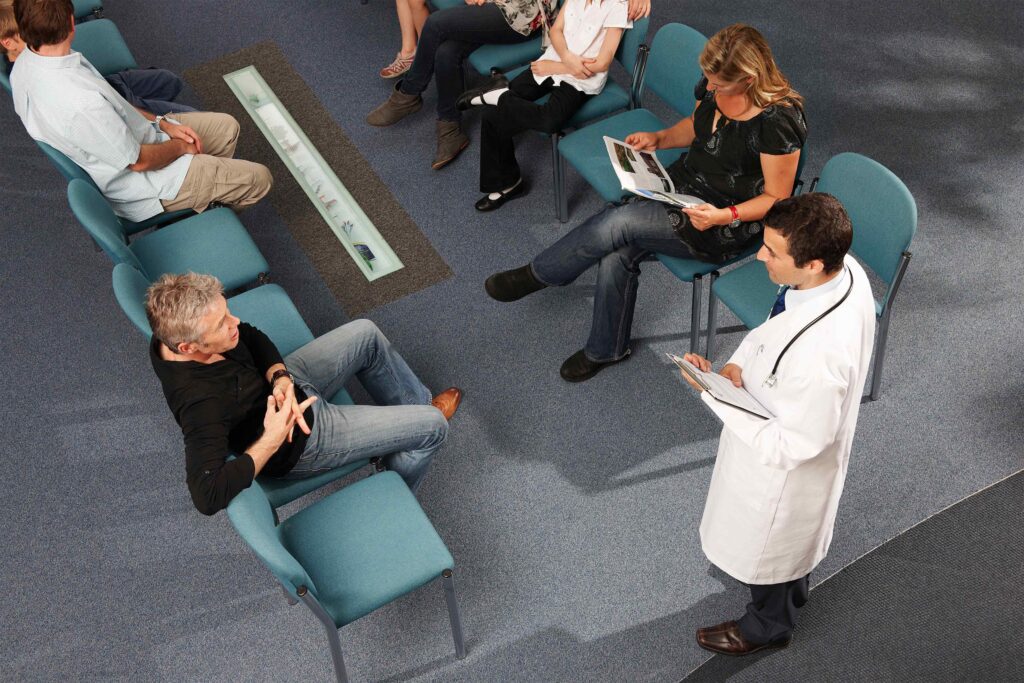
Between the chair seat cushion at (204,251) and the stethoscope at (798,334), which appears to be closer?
the stethoscope at (798,334)

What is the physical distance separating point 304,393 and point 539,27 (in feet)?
7.68

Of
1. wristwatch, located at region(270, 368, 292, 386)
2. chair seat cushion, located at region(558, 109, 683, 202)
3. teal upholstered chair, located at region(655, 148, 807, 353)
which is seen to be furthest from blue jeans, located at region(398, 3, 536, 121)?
wristwatch, located at region(270, 368, 292, 386)

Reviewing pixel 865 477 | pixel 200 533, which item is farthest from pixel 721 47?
pixel 200 533

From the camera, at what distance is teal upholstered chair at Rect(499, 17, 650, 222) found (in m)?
3.96

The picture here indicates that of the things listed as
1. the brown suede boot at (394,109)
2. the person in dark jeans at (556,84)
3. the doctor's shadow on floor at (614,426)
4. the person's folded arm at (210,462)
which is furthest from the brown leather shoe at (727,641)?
the brown suede boot at (394,109)

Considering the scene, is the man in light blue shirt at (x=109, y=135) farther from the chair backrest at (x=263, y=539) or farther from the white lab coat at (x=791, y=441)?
the white lab coat at (x=791, y=441)

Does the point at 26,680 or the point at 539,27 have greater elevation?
the point at 539,27

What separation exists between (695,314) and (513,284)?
79cm

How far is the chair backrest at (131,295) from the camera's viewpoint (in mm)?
2988

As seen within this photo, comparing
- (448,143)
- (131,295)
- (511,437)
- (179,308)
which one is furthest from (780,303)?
(448,143)

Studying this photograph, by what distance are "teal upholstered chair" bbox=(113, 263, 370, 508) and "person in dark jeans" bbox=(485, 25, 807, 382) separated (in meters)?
1.01

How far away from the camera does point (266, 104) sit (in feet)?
16.6

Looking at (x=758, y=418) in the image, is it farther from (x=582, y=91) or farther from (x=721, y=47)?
(x=582, y=91)

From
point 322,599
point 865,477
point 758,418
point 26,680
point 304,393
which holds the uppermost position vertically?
point 758,418
